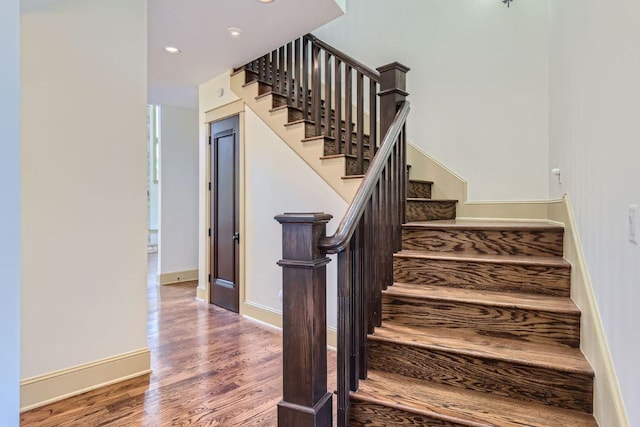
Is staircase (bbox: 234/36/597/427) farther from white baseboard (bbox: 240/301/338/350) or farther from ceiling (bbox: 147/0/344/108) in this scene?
white baseboard (bbox: 240/301/338/350)

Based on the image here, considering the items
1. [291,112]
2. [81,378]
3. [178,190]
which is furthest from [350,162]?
[178,190]

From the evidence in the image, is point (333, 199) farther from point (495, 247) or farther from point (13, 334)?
point (13, 334)

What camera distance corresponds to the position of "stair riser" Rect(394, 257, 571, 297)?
6.27ft

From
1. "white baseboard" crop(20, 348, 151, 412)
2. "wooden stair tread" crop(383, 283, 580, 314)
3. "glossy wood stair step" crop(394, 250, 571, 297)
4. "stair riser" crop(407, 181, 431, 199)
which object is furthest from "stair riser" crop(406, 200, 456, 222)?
"white baseboard" crop(20, 348, 151, 412)

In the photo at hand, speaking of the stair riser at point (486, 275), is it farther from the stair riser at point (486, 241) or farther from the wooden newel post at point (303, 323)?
the wooden newel post at point (303, 323)

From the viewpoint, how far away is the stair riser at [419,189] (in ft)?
10.6

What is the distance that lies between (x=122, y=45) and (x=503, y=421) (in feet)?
9.84

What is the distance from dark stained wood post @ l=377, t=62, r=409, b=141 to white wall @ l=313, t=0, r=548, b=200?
54.7 inches

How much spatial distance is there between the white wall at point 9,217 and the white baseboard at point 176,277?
4.95 metres

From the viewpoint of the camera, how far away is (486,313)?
6.00 feet

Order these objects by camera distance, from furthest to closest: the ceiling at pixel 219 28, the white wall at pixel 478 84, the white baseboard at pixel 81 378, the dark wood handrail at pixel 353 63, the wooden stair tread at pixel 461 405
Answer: the white wall at pixel 478 84, the dark wood handrail at pixel 353 63, the ceiling at pixel 219 28, the white baseboard at pixel 81 378, the wooden stair tread at pixel 461 405

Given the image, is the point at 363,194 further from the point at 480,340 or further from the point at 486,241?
the point at 486,241

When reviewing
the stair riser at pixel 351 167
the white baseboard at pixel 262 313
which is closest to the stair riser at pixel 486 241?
the stair riser at pixel 351 167

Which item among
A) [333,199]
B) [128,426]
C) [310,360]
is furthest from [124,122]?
[310,360]
